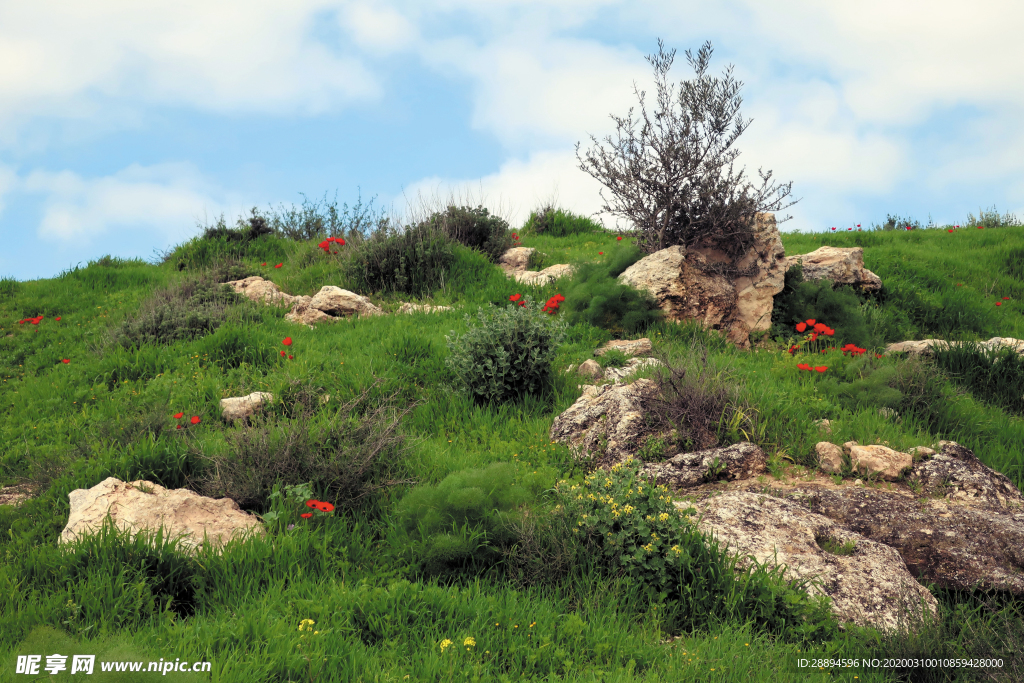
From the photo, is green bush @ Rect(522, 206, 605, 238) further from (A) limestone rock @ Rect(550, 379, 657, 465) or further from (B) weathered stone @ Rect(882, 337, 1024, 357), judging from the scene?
(A) limestone rock @ Rect(550, 379, 657, 465)

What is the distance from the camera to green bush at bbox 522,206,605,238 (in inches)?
632

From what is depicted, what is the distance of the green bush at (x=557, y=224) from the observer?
52.7 ft

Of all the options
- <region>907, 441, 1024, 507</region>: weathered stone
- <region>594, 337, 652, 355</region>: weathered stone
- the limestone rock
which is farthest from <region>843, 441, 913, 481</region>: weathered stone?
<region>594, 337, 652, 355</region>: weathered stone

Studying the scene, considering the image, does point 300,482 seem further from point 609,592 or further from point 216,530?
point 609,592

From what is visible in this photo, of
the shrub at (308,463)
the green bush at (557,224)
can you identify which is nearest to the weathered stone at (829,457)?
the shrub at (308,463)

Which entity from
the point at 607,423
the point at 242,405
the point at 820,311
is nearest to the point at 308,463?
the point at 242,405

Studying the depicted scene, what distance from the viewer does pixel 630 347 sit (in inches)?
299

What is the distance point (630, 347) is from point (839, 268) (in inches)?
201

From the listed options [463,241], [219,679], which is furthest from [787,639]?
[463,241]

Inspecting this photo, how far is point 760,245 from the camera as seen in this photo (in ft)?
31.1

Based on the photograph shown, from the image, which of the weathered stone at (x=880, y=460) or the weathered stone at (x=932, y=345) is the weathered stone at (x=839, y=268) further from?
the weathered stone at (x=880, y=460)

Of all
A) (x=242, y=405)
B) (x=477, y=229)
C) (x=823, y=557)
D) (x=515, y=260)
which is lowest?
(x=823, y=557)

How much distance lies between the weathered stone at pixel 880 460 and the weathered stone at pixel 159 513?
465cm

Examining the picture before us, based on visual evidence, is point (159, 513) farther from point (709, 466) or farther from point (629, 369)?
point (629, 369)
